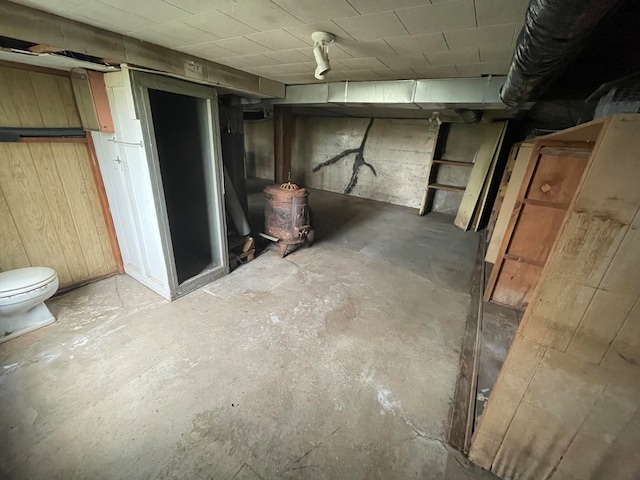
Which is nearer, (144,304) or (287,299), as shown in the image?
(144,304)

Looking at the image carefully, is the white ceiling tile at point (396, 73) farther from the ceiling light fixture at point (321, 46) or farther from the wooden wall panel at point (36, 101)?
the wooden wall panel at point (36, 101)

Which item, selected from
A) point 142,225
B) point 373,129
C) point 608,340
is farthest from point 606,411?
point 373,129

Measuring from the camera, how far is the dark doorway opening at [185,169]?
2545mm

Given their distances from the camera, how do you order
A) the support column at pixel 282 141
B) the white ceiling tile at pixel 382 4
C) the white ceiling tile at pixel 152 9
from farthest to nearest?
the support column at pixel 282 141, the white ceiling tile at pixel 152 9, the white ceiling tile at pixel 382 4

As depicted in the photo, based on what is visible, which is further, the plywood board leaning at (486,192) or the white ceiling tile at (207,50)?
the plywood board leaning at (486,192)

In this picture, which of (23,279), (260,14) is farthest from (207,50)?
(23,279)

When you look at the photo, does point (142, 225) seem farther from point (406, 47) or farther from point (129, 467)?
point (406, 47)

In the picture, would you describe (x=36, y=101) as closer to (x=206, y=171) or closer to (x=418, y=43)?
(x=206, y=171)

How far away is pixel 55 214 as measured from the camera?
89.7 inches

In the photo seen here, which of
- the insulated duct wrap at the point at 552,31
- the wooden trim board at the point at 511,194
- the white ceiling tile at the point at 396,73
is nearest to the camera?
the insulated duct wrap at the point at 552,31

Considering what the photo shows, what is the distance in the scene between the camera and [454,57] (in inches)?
67.4

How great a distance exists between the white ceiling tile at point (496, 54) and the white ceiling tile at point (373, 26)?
576 millimetres

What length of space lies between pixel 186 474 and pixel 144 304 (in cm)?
156

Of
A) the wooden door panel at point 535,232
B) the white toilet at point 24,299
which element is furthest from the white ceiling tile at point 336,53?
the white toilet at point 24,299
